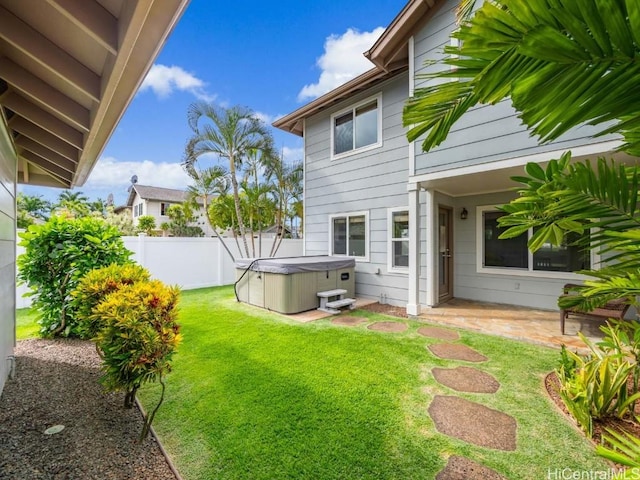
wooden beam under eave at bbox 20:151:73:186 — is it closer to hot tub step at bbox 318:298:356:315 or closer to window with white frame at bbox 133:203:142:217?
hot tub step at bbox 318:298:356:315

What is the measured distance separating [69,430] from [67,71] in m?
2.86

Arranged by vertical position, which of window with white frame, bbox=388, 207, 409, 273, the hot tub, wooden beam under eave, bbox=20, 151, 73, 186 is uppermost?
wooden beam under eave, bbox=20, 151, 73, 186

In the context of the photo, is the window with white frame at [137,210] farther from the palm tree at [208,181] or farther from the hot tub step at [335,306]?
the hot tub step at [335,306]

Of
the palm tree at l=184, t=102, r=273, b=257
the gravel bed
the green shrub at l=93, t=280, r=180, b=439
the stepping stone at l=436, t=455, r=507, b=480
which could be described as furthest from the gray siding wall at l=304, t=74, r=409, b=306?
the gravel bed

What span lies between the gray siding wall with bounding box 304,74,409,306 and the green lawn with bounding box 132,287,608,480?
2.54 metres

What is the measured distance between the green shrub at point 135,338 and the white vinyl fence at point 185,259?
5.93 meters

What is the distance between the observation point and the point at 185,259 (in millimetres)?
9133

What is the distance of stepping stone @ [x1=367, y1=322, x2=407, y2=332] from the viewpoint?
503 cm

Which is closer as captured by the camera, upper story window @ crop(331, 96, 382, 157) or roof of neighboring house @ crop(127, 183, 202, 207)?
upper story window @ crop(331, 96, 382, 157)

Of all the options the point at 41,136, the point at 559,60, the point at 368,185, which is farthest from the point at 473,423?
the point at 41,136

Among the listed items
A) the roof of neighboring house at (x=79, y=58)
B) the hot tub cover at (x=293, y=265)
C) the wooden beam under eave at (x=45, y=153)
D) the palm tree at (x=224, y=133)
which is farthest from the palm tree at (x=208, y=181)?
the roof of neighboring house at (x=79, y=58)

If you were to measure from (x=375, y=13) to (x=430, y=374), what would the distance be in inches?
461

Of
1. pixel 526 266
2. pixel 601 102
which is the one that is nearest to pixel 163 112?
pixel 526 266

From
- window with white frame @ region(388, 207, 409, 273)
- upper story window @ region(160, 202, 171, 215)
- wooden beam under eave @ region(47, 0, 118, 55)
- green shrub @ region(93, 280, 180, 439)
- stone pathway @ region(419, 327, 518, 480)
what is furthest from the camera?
upper story window @ region(160, 202, 171, 215)
